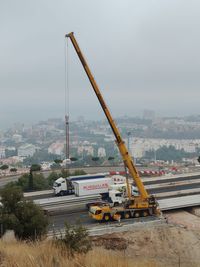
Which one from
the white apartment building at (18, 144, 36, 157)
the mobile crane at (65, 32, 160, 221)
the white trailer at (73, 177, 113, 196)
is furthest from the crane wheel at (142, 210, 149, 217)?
the white apartment building at (18, 144, 36, 157)

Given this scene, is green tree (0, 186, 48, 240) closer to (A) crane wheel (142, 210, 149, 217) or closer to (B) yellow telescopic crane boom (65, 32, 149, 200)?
(B) yellow telescopic crane boom (65, 32, 149, 200)

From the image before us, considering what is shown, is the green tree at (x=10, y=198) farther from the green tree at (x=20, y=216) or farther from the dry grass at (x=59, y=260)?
the dry grass at (x=59, y=260)

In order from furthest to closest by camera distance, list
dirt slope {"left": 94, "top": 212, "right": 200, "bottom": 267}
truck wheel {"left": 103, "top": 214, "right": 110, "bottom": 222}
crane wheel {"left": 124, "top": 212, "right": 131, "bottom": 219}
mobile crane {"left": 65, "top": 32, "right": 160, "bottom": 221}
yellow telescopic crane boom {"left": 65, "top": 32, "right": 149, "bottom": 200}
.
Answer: yellow telescopic crane boom {"left": 65, "top": 32, "right": 149, "bottom": 200} < crane wheel {"left": 124, "top": 212, "right": 131, "bottom": 219} < mobile crane {"left": 65, "top": 32, "right": 160, "bottom": 221} < truck wheel {"left": 103, "top": 214, "right": 110, "bottom": 222} < dirt slope {"left": 94, "top": 212, "right": 200, "bottom": 267}

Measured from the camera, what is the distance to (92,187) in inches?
1143

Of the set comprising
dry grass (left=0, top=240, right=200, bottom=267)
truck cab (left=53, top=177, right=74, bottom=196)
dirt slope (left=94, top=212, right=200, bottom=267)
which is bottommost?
dirt slope (left=94, top=212, right=200, bottom=267)

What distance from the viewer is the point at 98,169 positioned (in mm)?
54125

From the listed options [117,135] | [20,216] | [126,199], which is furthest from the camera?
[126,199]

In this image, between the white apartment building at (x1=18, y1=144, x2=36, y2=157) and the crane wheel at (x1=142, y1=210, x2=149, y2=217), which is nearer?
the crane wheel at (x1=142, y1=210, x2=149, y2=217)

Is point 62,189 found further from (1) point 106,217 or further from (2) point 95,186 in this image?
(1) point 106,217

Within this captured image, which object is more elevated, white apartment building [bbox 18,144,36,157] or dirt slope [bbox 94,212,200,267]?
white apartment building [bbox 18,144,36,157]

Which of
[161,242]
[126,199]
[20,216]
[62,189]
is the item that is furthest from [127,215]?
[62,189]

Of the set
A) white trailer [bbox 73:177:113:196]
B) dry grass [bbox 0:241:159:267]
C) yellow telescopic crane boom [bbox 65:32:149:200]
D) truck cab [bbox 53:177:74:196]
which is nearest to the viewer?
dry grass [bbox 0:241:159:267]

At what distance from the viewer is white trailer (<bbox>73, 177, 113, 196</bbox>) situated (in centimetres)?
2892

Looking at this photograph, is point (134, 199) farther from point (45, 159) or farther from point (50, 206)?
point (45, 159)
